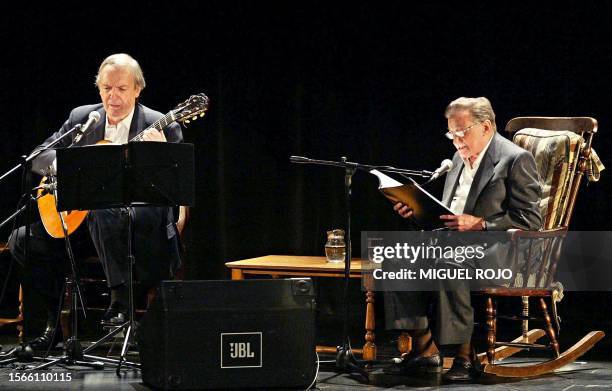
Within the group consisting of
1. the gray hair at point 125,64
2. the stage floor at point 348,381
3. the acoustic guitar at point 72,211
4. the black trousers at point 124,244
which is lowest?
the stage floor at point 348,381

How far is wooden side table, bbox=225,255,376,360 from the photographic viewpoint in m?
4.87

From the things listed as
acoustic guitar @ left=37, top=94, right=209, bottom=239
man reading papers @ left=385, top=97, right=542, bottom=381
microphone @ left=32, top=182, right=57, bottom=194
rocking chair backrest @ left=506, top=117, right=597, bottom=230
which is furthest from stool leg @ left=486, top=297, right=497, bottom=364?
microphone @ left=32, top=182, right=57, bottom=194

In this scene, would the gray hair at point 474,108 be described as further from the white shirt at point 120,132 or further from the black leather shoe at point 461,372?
the white shirt at point 120,132

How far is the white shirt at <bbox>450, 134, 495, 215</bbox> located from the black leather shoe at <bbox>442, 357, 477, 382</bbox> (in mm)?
745

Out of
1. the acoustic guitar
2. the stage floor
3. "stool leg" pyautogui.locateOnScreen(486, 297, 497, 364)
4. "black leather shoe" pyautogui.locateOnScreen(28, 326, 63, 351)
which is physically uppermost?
the acoustic guitar

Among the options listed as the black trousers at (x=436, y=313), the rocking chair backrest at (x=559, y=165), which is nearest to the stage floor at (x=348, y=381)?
the black trousers at (x=436, y=313)

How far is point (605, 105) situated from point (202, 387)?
129 inches

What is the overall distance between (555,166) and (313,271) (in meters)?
1.34

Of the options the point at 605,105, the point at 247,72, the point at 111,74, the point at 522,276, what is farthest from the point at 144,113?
the point at 605,105

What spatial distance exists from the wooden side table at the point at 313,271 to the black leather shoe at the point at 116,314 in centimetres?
63

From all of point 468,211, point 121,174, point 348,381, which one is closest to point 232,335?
point 348,381

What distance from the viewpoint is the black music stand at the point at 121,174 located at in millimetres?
4188

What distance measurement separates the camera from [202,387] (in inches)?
150

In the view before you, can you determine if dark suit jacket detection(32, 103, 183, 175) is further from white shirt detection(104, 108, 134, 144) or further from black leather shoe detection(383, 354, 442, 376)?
black leather shoe detection(383, 354, 442, 376)
